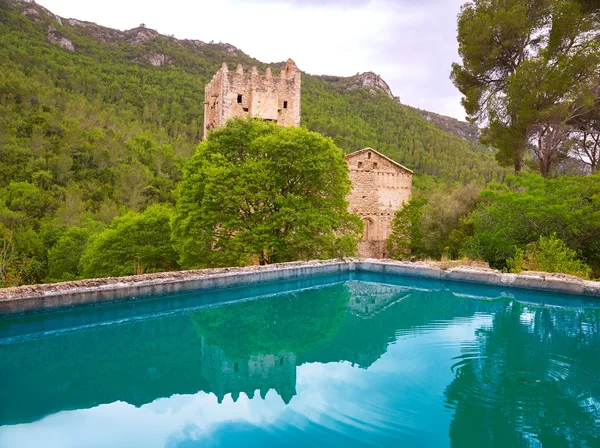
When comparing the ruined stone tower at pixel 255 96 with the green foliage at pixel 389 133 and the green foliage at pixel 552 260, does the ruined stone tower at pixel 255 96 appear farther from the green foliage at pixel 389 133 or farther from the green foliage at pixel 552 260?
the green foliage at pixel 389 133

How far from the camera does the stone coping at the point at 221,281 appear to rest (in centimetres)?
575

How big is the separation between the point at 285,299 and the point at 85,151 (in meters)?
38.3

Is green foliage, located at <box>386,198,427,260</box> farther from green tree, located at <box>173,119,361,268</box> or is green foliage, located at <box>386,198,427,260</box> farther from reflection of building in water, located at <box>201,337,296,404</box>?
reflection of building in water, located at <box>201,337,296,404</box>

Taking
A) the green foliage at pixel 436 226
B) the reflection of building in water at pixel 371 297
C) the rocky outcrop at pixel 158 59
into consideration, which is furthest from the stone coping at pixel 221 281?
the rocky outcrop at pixel 158 59

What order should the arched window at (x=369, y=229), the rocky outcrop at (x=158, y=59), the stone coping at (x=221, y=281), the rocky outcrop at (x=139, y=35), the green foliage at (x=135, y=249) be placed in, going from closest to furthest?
the stone coping at (x=221, y=281)
the green foliage at (x=135, y=249)
the arched window at (x=369, y=229)
the rocky outcrop at (x=158, y=59)
the rocky outcrop at (x=139, y=35)

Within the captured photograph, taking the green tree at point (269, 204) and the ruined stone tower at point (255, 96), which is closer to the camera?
the green tree at point (269, 204)

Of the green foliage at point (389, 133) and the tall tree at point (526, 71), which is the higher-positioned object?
the green foliage at point (389, 133)

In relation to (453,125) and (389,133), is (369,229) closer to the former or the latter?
(389,133)

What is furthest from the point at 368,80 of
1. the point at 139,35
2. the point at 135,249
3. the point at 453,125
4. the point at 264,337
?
the point at 264,337

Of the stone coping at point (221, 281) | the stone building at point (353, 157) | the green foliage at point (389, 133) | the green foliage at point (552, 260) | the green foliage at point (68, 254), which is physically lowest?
the green foliage at point (68, 254)

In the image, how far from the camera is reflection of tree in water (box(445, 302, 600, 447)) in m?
3.03

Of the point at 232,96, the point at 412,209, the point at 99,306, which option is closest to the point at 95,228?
the point at 232,96

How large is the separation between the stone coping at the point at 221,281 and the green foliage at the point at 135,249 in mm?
9012

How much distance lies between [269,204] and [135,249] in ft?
26.5
